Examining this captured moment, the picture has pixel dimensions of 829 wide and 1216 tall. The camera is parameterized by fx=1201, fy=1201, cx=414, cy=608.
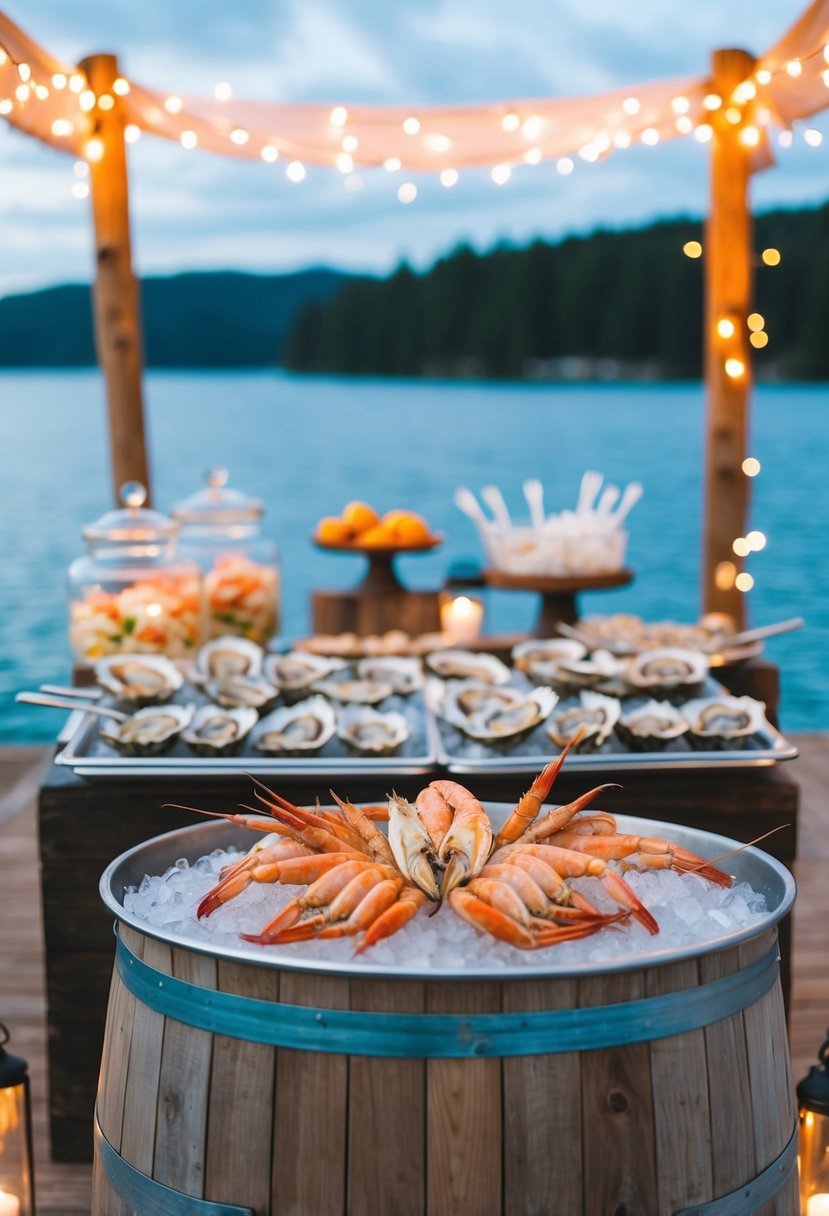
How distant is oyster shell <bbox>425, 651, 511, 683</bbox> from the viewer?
2.52m

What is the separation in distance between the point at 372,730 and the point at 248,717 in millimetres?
225

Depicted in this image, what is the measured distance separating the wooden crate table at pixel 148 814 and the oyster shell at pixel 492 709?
0.09m

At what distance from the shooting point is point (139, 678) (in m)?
2.37

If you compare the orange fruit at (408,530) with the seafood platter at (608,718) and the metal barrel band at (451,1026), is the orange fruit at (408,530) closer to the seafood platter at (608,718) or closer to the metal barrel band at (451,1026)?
the seafood platter at (608,718)

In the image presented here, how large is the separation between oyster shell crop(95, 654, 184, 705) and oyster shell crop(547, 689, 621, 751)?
0.74 meters

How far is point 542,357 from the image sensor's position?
51.4 feet

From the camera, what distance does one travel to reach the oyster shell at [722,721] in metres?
2.09

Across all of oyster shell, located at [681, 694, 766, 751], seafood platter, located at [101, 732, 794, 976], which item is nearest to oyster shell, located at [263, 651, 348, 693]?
oyster shell, located at [681, 694, 766, 751]

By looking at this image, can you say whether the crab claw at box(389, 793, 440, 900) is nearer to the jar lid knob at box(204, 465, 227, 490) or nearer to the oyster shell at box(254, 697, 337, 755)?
the oyster shell at box(254, 697, 337, 755)

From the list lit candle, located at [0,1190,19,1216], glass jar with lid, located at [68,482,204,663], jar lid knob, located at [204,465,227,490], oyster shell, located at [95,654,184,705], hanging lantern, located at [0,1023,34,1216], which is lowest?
lit candle, located at [0,1190,19,1216]

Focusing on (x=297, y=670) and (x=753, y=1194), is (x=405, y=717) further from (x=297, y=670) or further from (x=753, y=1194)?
(x=753, y=1194)

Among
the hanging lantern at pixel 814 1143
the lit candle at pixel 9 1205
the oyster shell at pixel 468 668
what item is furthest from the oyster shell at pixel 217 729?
the hanging lantern at pixel 814 1143

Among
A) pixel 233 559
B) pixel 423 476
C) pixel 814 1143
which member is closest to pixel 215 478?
pixel 233 559

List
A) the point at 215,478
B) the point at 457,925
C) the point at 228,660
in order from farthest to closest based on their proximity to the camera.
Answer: the point at 215,478 → the point at 228,660 → the point at 457,925
